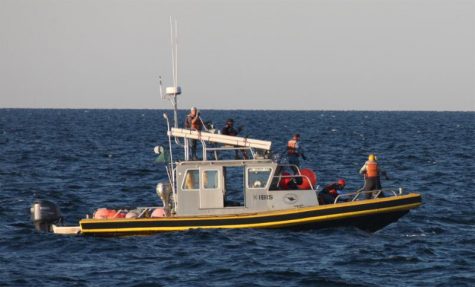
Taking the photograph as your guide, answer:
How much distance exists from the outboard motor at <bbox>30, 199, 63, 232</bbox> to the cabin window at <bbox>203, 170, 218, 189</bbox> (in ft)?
14.9

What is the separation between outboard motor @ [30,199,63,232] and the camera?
27.4 meters

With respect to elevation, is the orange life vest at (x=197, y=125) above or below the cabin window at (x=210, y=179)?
above

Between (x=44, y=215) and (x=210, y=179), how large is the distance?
4845 mm

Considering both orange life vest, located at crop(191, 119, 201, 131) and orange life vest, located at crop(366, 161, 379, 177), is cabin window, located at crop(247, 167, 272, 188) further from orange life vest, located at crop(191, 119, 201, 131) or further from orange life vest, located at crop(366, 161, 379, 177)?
orange life vest, located at crop(366, 161, 379, 177)

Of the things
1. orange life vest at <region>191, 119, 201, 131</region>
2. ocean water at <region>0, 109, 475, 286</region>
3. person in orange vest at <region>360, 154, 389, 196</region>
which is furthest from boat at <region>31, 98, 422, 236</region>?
person in orange vest at <region>360, 154, 389, 196</region>

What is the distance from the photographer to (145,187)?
139 feet

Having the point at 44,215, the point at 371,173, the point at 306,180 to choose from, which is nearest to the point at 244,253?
the point at 306,180

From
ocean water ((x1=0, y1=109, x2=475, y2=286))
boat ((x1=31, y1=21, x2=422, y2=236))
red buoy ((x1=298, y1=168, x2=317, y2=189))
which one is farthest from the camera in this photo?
red buoy ((x1=298, y1=168, x2=317, y2=189))

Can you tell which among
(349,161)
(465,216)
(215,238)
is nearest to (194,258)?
(215,238)

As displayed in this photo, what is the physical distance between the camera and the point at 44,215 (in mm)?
27344

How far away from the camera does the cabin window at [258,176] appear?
25.8m

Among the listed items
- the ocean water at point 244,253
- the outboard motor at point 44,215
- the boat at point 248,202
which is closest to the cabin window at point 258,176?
the boat at point 248,202

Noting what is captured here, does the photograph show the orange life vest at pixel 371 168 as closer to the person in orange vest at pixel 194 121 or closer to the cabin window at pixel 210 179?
the cabin window at pixel 210 179

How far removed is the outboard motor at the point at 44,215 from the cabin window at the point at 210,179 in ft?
14.9
